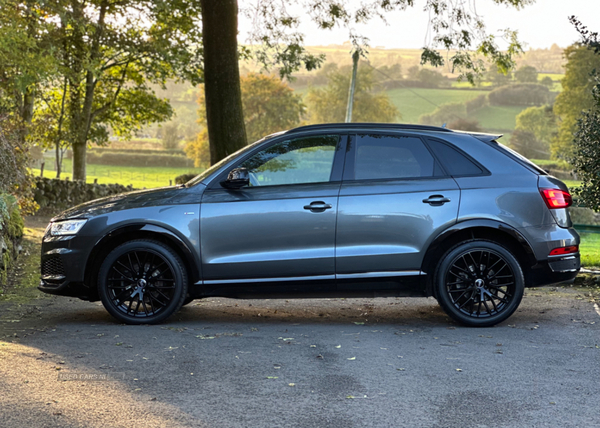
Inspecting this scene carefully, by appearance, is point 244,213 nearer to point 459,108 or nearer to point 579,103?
point 579,103

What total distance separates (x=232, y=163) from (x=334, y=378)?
273 cm

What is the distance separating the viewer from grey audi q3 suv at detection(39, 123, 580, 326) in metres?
6.99

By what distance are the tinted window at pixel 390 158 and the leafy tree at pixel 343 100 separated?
90655 millimetres

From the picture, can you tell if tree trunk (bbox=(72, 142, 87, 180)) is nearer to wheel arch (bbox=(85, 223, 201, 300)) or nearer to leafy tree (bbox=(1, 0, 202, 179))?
leafy tree (bbox=(1, 0, 202, 179))

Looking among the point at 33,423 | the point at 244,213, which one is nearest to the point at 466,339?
the point at 244,213

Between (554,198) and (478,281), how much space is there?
1076 millimetres

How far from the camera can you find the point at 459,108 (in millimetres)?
123500

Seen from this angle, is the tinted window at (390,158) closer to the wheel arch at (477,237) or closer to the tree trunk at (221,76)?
the wheel arch at (477,237)

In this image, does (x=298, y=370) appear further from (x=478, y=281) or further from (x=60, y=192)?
(x=60, y=192)

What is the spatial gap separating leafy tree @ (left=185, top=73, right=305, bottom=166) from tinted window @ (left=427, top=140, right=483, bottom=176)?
76746mm

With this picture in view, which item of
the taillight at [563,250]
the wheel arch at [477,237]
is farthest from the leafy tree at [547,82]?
the wheel arch at [477,237]

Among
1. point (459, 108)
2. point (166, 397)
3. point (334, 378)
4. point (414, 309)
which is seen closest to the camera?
point (166, 397)

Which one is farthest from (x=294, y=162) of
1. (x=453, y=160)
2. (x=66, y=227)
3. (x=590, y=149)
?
(x=590, y=149)

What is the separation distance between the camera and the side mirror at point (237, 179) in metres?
6.95
